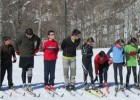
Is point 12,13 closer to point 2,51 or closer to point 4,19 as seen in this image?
point 4,19

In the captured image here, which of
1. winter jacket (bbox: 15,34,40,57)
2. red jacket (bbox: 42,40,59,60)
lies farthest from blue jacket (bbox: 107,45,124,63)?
winter jacket (bbox: 15,34,40,57)

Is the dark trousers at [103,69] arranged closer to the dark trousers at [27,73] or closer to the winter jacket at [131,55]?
the winter jacket at [131,55]

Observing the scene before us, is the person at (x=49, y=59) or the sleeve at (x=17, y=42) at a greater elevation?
the sleeve at (x=17, y=42)

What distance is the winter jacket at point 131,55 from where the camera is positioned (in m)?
11.3

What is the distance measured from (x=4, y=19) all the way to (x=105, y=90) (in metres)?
30.3

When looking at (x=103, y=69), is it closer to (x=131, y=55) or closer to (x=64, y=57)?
(x=131, y=55)

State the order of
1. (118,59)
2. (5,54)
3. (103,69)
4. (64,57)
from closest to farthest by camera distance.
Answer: (5,54), (64,57), (118,59), (103,69)

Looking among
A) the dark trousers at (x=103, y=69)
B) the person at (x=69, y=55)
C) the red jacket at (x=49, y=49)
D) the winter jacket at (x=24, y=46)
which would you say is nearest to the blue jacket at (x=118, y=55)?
the dark trousers at (x=103, y=69)

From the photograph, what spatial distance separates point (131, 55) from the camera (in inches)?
449

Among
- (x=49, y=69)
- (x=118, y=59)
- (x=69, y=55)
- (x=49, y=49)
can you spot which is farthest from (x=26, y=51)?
(x=118, y=59)

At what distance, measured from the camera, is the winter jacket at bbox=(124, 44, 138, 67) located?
37.2ft

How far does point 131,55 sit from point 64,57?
7.17ft

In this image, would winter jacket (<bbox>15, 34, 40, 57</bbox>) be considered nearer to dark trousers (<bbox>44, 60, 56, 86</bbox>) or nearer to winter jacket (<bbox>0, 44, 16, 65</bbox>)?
winter jacket (<bbox>0, 44, 16, 65</bbox>)

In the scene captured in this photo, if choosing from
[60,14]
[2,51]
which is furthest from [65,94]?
[60,14]
